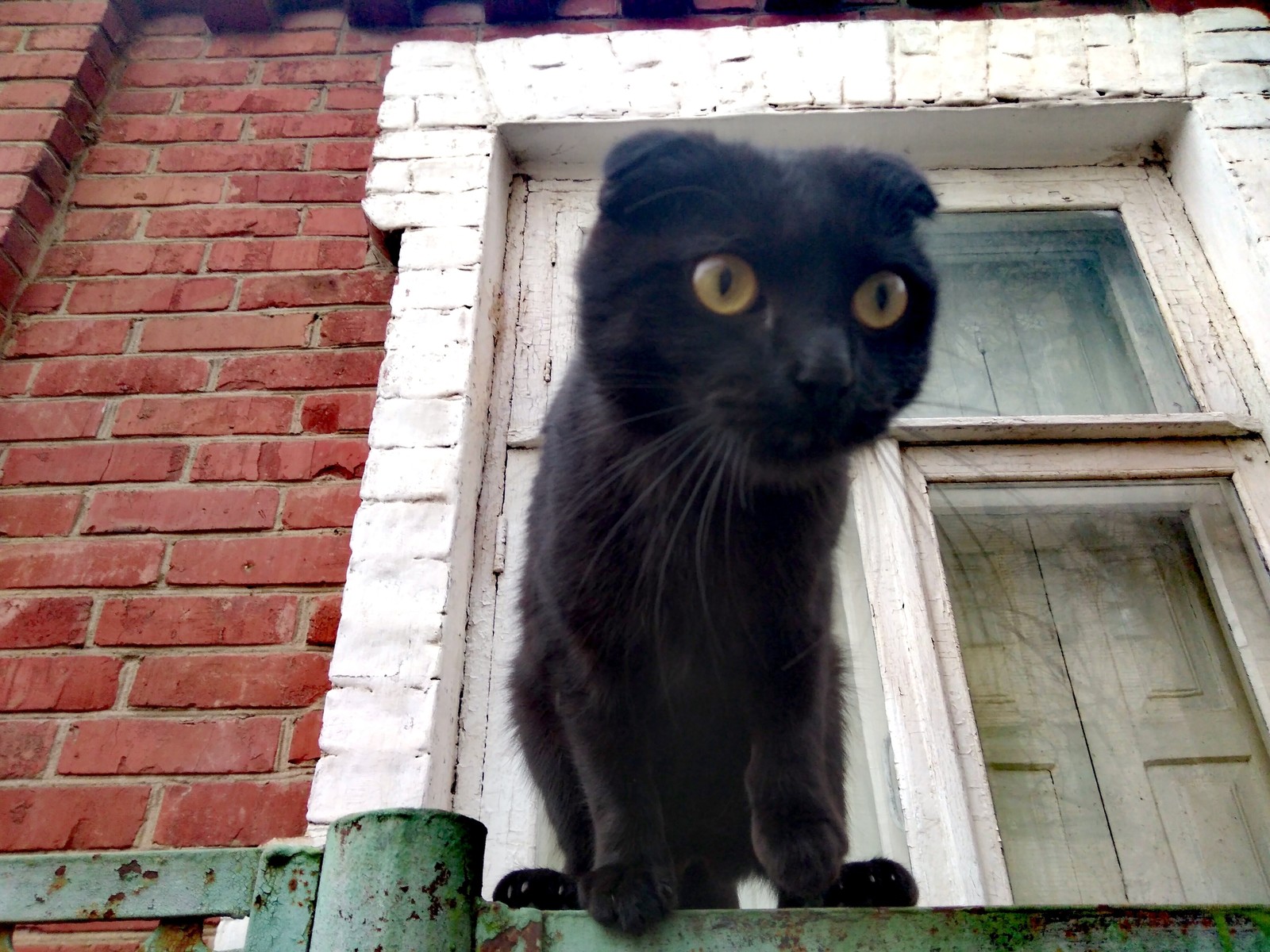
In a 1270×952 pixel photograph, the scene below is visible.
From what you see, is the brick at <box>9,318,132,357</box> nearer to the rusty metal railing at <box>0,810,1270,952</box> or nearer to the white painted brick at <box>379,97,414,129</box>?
the white painted brick at <box>379,97,414,129</box>

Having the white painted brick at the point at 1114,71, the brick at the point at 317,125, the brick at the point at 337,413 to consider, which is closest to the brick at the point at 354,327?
the brick at the point at 337,413

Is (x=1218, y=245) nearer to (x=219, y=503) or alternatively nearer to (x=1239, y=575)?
(x=1239, y=575)

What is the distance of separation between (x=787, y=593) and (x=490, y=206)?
942 mm

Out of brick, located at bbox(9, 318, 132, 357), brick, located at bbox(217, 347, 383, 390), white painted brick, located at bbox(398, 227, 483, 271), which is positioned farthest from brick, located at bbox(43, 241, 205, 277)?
white painted brick, located at bbox(398, 227, 483, 271)

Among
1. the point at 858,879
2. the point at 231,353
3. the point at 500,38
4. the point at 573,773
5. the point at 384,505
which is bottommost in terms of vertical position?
the point at 858,879

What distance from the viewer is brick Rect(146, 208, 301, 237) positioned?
158cm

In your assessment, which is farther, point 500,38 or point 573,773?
point 500,38

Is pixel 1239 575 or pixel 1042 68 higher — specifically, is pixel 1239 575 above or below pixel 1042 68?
below

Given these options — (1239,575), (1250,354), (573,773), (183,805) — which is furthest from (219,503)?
(1250,354)

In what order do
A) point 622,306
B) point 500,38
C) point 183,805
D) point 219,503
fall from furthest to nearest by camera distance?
point 500,38 < point 219,503 < point 183,805 < point 622,306

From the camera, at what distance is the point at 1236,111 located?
1.46 metres

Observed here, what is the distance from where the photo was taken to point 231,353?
1466 mm

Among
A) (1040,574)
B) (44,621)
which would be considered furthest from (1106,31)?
(44,621)

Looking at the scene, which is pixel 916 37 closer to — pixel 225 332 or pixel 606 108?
pixel 606 108
